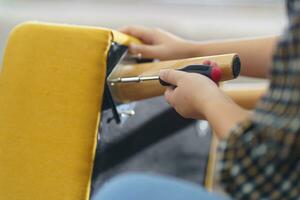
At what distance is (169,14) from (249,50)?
95 centimetres

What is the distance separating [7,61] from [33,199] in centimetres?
19

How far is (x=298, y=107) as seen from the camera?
39cm

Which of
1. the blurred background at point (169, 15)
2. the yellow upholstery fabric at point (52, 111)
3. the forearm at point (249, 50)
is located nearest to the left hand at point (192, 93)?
the yellow upholstery fabric at point (52, 111)

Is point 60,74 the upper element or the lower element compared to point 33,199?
upper

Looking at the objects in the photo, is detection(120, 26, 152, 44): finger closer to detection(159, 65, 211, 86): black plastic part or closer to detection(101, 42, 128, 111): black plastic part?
detection(101, 42, 128, 111): black plastic part

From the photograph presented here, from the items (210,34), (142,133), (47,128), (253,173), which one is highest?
(253,173)

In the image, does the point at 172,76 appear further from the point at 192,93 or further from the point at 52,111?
the point at 52,111

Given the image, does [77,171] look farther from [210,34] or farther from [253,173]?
[210,34]

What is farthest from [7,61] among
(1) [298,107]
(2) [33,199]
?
(1) [298,107]

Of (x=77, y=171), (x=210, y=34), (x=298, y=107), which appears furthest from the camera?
(x=210, y=34)

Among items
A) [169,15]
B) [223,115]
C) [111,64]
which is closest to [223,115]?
[223,115]

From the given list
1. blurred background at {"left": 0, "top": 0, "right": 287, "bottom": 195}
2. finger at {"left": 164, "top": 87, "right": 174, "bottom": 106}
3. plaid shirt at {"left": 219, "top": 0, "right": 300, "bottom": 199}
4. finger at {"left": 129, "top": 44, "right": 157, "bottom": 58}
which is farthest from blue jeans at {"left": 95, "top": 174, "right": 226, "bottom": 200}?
blurred background at {"left": 0, "top": 0, "right": 287, "bottom": 195}

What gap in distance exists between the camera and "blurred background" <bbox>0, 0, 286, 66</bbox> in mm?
1626

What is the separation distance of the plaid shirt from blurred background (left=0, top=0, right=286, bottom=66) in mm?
1236
